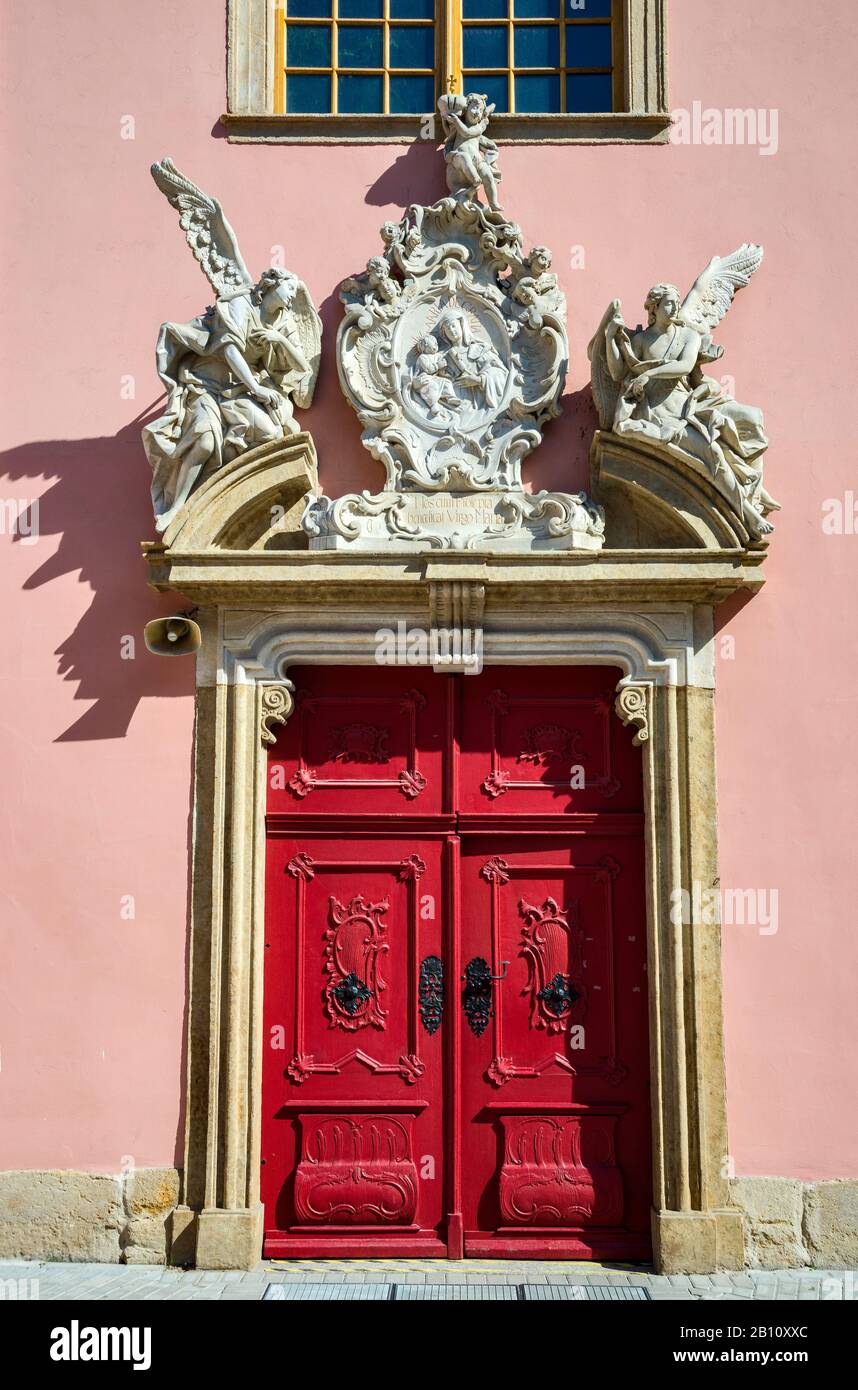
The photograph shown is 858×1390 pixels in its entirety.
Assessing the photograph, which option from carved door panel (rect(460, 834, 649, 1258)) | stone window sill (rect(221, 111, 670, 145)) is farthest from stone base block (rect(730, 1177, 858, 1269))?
stone window sill (rect(221, 111, 670, 145))

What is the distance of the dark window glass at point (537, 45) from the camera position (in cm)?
745

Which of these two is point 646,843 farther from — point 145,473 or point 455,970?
point 145,473

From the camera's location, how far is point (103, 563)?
700 cm

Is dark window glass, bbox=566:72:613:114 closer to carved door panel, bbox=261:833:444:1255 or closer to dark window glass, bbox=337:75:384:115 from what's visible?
dark window glass, bbox=337:75:384:115

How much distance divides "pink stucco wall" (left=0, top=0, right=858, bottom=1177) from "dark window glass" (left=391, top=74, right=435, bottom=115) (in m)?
0.30

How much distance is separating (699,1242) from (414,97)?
17.7ft

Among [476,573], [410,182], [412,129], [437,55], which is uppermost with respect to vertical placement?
[437,55]

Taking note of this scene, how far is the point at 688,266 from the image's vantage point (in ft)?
23.4

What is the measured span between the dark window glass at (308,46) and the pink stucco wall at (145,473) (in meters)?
0.36

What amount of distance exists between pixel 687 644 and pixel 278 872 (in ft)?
6.82

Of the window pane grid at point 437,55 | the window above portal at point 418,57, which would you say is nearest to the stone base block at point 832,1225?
the window above portal at point 418,57

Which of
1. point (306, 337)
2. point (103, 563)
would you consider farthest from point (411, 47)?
point (103, 563)

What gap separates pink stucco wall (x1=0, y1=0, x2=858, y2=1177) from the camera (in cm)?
664

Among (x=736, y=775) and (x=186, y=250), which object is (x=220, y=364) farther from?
(x=736, y=775)
